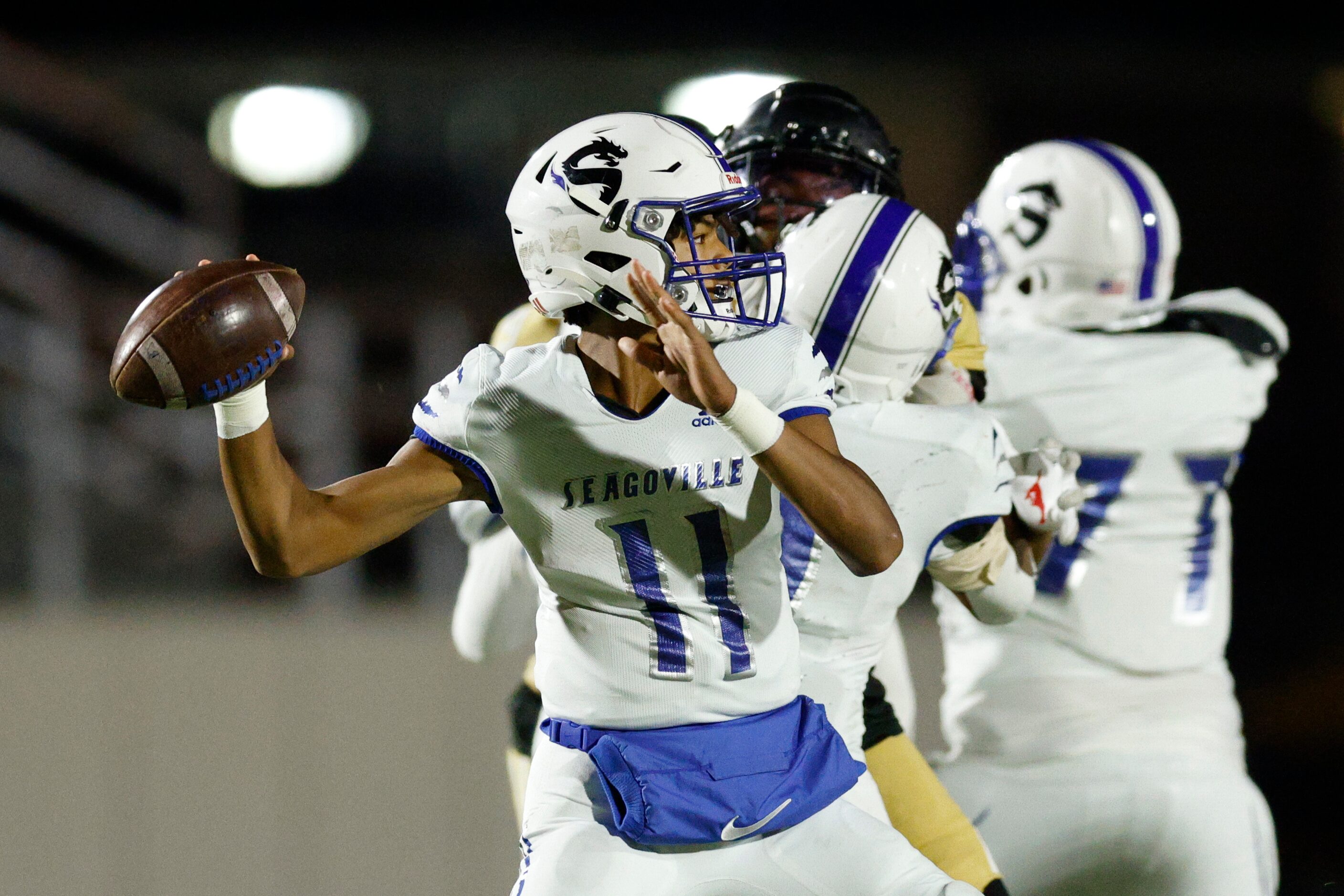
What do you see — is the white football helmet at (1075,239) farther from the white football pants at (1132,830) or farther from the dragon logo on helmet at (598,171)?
the dragon logo on helmet at (598,171)

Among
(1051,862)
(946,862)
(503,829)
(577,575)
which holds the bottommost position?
(503,829)

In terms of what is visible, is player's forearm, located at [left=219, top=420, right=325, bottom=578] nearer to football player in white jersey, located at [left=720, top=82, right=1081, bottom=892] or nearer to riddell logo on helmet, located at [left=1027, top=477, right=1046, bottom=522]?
football player in white jersey, located at [left=720, top=82, right=1081, bottom=892]

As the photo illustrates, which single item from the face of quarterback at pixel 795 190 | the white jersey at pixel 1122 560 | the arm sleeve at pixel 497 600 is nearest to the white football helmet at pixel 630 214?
the face of quarterback at pixel 795 190

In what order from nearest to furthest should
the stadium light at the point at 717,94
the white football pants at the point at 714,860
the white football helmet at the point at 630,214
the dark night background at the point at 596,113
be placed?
1. the white football pants at the point at 714,860
2. the white football helmet at the point at 630,214
3. the dark night background at the point at 596,113
4. the stadium light at the point at 717,94

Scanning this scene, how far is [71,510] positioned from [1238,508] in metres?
4.54

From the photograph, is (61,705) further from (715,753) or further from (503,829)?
(715,753)

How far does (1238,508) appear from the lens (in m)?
5.61

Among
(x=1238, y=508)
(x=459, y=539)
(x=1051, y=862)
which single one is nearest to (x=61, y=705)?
(x=459, y=539)

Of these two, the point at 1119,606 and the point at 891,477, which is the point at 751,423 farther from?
the point at 1119,606

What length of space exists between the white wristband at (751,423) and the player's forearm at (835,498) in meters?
0.01

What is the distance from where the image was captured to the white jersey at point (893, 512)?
2008 millimetres

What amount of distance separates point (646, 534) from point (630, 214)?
0.39 metres

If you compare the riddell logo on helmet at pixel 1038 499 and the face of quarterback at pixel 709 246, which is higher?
the face of quarterback at pixel 709 246

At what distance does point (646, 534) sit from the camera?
69.0 inches
